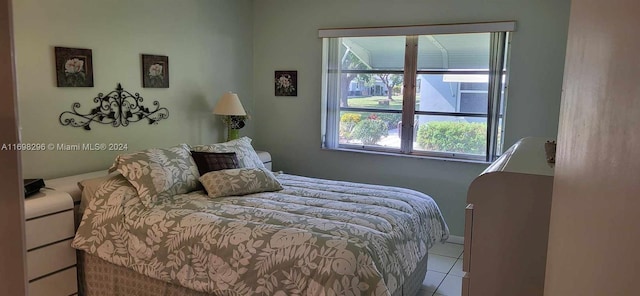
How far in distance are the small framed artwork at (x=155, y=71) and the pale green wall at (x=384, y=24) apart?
4.08ft

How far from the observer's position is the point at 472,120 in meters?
4.13

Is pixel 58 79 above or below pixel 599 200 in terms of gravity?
above

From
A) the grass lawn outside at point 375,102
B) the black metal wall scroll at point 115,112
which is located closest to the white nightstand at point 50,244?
the black metal wall scroll at point 115,112

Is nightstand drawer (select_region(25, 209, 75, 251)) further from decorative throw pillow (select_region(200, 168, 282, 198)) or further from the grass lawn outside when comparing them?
the grass lawn outside

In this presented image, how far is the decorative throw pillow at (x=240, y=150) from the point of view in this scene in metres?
3.60

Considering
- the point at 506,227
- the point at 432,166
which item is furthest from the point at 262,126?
the point at 506,227

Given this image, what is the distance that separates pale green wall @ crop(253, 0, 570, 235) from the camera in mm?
3775

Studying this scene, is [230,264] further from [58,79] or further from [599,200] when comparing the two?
[599,200]

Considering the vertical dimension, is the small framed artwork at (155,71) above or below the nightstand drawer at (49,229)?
above

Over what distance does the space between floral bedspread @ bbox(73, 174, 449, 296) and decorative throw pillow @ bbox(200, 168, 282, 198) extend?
0.08 meters

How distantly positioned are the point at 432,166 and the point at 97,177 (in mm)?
2859

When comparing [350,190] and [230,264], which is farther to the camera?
[350,190]

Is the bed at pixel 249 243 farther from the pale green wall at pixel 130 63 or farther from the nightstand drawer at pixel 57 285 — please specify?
the pale green wall at pixel 130 63

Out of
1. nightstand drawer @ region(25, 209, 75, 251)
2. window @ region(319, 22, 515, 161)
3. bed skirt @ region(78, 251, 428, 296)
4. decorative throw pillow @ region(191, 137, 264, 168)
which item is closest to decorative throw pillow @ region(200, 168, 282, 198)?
decorative throw pillow @ region(191, 137, 264, 168)
